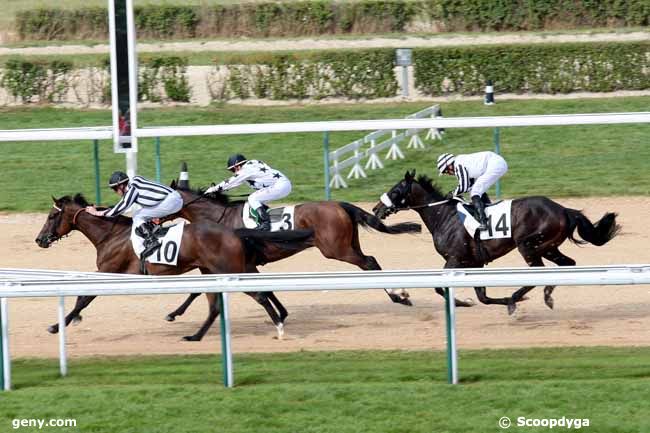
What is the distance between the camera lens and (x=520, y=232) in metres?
10.0

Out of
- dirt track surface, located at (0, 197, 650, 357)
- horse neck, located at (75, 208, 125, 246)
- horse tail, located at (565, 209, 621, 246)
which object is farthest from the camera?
horse tail, located at (565, 209, 621, 246)

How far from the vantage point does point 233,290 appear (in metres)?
7.82

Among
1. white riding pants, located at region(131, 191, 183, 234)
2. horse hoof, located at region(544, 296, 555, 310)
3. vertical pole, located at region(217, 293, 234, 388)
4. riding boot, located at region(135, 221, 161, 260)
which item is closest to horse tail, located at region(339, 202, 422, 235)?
horse hoof, located at region(544, 296, 555, 310)

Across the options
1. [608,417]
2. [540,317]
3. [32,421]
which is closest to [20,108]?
[540,317]

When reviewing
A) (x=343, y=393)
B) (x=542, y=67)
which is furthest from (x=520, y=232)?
(x=542, y=67)

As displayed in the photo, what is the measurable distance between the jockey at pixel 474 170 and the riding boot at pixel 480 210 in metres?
0.03

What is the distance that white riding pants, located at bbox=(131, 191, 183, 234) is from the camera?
32.2 feet

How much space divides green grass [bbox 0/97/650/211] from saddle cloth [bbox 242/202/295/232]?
3.96 m

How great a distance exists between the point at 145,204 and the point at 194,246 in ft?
2.12

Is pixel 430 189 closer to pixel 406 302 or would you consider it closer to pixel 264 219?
pixel 406 302

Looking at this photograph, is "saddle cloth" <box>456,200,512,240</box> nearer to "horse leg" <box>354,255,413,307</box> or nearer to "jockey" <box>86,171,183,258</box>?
"horse leg" <box>354,255,413,307</box>

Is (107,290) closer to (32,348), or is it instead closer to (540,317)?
(32,348)

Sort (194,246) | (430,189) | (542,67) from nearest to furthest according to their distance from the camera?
(194,246)
(430,189)
(542,67)

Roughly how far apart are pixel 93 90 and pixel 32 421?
12770 mm
